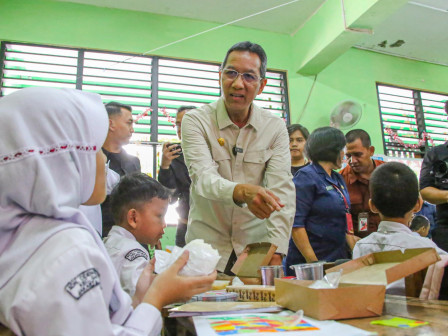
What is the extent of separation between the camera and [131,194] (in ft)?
5.60

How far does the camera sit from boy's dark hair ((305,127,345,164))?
219cm

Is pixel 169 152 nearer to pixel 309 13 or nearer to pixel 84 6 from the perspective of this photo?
pixel 84 6

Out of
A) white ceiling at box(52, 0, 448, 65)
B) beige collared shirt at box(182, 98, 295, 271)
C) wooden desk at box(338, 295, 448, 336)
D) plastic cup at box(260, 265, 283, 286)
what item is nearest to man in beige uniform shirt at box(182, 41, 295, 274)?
beige collared shirt at box(182, 98, 295, 271)

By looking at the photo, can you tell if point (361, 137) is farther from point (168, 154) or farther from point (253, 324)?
point (253, 324)

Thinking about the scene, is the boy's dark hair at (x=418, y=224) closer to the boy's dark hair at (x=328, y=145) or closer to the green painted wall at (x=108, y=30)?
the boy's dark hair at (x=328, y=145)

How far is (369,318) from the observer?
29.7 inches

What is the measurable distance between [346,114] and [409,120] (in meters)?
1.62

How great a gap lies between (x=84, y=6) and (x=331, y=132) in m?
3.53

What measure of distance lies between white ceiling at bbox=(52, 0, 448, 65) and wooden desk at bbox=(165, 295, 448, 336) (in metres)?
4.19

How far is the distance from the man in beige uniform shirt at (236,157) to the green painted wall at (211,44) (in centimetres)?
289

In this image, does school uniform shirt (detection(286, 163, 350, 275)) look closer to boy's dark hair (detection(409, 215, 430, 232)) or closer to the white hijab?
boy's dark hair (detection(409, 215, 430, 232))

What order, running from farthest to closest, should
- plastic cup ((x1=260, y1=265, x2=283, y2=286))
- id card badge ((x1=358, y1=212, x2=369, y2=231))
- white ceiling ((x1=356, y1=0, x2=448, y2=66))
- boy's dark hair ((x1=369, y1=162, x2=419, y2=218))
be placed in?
white ceiling ((x1=356, y1=0, x2=448, y2=66)) < id card badge ((x1=358, y1=212, x2=369, y2=231)) < boy's dark hair ((x1=369, y1=162, x2=419, y2=218)) < plastic cup ((x1=260, y1=265, x2=283, y2=286))

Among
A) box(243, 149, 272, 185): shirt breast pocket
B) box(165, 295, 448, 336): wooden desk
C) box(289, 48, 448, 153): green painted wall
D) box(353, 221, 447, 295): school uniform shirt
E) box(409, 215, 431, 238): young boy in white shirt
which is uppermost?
box(289, 48, 448, 153): green painted wall

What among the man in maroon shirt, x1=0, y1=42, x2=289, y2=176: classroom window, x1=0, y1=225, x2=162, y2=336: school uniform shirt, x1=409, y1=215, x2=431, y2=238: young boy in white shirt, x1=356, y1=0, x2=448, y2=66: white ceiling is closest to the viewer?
x1=0, y1=225, x2=162, y2=336: school uniform shirt
